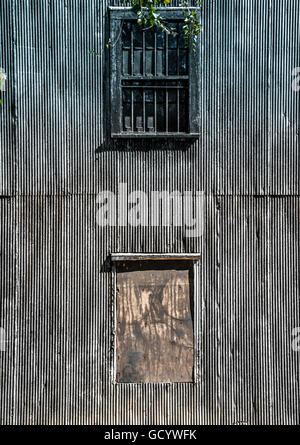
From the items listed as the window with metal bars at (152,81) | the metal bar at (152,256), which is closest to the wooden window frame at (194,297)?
the metal bar at (152,256)

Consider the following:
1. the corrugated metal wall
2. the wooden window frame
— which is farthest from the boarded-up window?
the corrugated metal wall

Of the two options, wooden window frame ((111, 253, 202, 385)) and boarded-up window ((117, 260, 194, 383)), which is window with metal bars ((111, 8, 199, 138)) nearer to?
wooden window frame ((111, 253, 202, 385))

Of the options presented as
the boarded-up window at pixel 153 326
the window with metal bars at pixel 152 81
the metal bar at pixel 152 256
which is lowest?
the boarded-up window at pixel 153 326

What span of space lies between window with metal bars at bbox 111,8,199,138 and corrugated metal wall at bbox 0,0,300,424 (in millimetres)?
234

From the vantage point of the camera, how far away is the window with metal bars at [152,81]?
6.38m

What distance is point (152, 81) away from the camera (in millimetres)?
6465

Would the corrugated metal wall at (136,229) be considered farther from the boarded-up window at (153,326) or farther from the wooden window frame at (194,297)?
the boarded-up window at (153,326)

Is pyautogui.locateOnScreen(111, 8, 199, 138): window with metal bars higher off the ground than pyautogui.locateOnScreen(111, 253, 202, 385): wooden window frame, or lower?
higher

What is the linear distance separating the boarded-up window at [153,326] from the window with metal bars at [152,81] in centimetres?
261

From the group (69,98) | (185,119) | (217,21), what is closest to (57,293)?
(69,98)

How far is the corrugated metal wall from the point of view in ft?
20.9

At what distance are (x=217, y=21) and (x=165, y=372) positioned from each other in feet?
20.9

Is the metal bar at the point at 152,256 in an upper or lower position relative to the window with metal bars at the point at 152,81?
lower

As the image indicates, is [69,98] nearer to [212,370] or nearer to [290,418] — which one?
[212,370]
